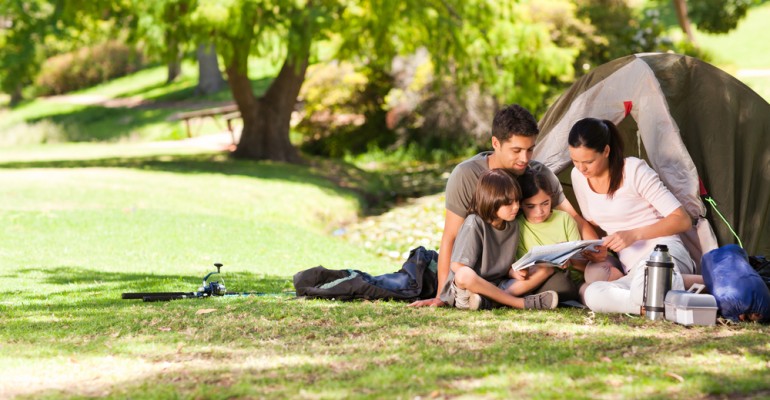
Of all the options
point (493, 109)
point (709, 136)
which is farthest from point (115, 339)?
point (493, 109)

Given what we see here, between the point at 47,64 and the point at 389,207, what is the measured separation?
30.9 meters

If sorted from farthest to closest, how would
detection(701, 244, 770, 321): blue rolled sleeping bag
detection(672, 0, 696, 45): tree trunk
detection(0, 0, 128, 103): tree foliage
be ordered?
detection(672, 0, 696, 45): tree trunk → detection(0, 0, 128, 103): tree foliage → detection(701, 244, 770, 321): blue rolled sleeping bag

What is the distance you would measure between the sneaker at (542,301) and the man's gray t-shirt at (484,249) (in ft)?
0.87

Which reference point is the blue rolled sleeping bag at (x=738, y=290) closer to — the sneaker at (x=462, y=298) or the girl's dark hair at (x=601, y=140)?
the girl's dark hair at (x=601, y=140)

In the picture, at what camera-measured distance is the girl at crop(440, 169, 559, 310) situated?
6070mm

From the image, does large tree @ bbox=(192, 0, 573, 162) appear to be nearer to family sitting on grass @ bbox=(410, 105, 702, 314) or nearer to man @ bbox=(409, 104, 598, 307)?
man @ bbox=(409, 104, 598, 307)

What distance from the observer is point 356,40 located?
18.6 meters

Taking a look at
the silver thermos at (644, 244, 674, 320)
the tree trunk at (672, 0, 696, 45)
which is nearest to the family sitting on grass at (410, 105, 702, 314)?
the silver thermos at (644, 244, 674, 320)

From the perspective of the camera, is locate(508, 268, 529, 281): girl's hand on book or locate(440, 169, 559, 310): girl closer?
locate(440, 169, 559, 310): girl

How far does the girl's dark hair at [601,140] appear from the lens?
614cm

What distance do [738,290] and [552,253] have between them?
107 centimetres

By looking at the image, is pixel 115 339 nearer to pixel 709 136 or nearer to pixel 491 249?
pixel 491 249

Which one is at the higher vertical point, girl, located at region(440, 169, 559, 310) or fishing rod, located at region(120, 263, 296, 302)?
A: girl, located at region(440, 169, 559, 310)

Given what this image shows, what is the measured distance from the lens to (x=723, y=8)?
28000 mm
